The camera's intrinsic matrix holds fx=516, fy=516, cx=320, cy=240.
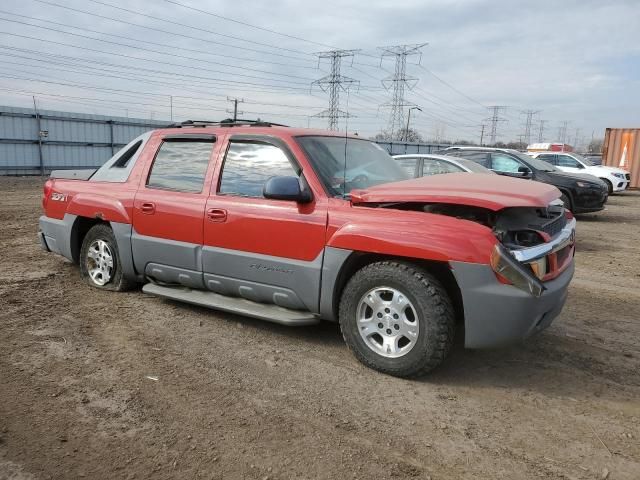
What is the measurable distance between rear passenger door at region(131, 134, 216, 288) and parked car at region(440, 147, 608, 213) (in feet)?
27.2

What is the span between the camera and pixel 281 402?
324 cm

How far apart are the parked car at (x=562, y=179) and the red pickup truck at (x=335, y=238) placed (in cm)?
761

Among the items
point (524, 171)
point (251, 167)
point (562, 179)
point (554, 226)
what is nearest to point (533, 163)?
point (562, 179)

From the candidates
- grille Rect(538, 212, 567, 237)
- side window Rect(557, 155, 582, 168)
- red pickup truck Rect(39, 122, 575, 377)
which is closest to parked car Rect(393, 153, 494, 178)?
red pickup truck Rect(39, 122, 575, 377)

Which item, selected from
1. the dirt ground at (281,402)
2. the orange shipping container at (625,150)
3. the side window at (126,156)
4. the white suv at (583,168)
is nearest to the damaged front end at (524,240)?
the dirt ground at (281,402)

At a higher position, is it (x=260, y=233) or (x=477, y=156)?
(x=477, y=156)

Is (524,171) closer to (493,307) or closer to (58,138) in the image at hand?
(493,307)

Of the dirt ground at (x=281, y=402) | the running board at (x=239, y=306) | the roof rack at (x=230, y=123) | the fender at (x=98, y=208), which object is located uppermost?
the roof rack at (x=230, y=123)

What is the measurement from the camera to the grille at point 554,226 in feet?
12.1

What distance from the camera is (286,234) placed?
3.98m

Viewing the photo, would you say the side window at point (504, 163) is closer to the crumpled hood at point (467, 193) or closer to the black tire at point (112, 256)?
the crumpled hood at point (467, 193)

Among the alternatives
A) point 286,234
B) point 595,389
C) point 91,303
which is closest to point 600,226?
point 595,389

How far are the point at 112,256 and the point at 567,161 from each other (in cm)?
1674

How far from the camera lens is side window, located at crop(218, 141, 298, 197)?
4.24 m
